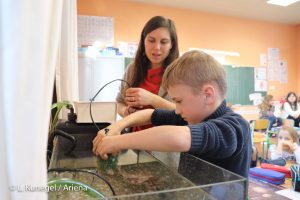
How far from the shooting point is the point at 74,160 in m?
0.67

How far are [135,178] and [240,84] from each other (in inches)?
157

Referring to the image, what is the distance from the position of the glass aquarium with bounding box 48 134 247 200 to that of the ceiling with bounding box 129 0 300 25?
322 centimetres

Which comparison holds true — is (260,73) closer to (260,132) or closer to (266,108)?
(266,108)

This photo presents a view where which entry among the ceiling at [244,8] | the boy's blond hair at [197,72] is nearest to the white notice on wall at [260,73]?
the ceiling at [244,8]

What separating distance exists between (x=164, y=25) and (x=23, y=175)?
88 cm

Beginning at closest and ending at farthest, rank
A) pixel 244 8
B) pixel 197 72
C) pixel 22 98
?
pixel 22 98
pixel 197 72
pixel 244 8

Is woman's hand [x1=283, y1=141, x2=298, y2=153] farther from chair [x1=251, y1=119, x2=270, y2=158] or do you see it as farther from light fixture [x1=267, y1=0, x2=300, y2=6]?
light fixture [x1=267, y1=0, x2=300, y2=6]

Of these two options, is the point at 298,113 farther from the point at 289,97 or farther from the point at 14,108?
the point at 14,108

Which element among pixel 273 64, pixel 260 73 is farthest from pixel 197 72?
pixel 273 64

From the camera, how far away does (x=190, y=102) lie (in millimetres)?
630

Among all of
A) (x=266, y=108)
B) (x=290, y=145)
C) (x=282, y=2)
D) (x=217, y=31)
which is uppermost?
(x=282, y=2)

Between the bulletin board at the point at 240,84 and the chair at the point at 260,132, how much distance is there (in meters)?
0.69

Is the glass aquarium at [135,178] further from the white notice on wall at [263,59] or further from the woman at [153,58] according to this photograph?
the white notice on wall at [263,59]

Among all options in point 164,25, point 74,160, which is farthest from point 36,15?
point 164,25
